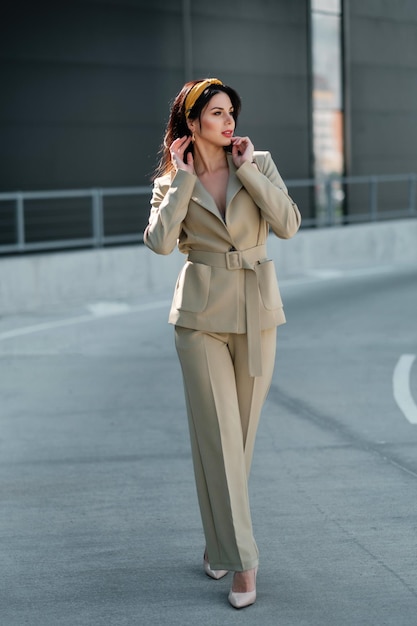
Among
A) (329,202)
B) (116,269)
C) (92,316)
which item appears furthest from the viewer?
(329,202)

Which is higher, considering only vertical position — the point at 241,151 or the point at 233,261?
the point at 241,151

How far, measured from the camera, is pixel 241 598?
5141 millimetres

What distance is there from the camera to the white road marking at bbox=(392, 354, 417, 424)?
9367 mm

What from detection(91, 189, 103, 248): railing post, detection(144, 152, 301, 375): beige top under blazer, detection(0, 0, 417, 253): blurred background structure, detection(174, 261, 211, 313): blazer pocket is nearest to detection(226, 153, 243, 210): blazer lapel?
detection(144, 152, 301, 375): beige top under blazer

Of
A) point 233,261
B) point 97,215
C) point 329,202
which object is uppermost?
point 329,202

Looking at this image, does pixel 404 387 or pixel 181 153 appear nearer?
pixel 181 153

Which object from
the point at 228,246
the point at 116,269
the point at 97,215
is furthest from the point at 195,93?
the point at 97,215

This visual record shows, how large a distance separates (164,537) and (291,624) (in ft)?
4.48

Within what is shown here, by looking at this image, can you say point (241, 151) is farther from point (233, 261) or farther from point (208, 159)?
point (233, 261)

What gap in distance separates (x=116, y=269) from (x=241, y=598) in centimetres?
1333

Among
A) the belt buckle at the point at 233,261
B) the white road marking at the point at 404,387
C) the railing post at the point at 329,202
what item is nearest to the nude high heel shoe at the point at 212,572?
the belt buckle at the point at 233,261

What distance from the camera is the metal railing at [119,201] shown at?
58.4 feet

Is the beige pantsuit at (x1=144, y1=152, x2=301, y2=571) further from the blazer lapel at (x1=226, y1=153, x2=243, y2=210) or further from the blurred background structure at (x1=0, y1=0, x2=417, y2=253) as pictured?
the blurred background structure at (x1=0, y1=0, x2=417, y2=253)

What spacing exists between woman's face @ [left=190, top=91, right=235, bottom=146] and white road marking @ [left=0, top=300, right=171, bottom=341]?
28.9 ft
